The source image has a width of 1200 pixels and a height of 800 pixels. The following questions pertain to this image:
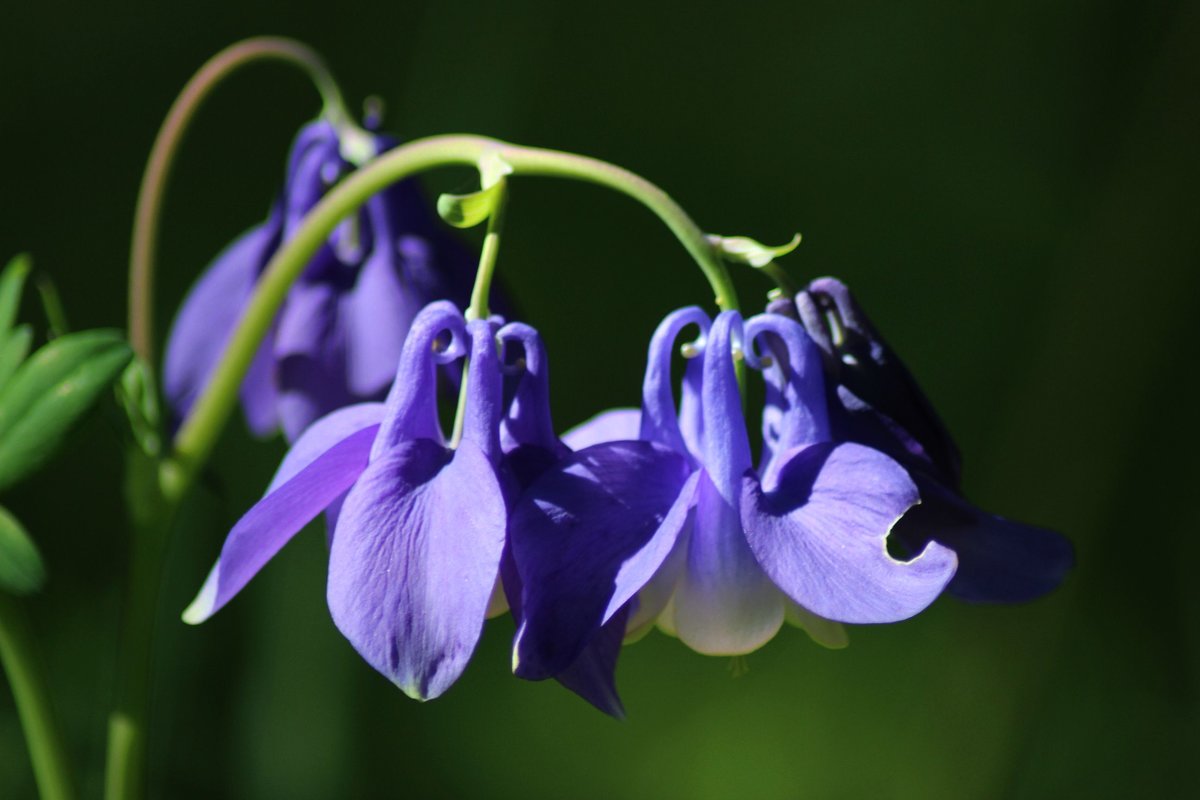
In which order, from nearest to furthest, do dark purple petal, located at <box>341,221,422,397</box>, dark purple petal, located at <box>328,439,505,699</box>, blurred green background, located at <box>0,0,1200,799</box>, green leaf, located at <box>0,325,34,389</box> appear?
1. dark purple petal, located at <box>328,439,505,699</box>
2. green leaf, located at <box>0,325,34,389</box>
3. dark purple petal, located at <box>341,221,422,397</box>
4. blurred green background, located at <box>0,0,1200,799</box>

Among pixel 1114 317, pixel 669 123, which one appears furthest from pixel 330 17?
pixel 1114 317

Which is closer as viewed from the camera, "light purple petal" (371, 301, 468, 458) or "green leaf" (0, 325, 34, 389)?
"light purple petal" (371, 301, 468, 458)

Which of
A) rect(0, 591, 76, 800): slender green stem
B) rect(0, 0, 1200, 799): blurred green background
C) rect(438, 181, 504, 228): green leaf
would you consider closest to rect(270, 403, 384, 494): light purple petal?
rect(438, 181, 504, 228): green leaf

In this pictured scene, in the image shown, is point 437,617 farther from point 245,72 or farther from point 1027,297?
point 1027,297

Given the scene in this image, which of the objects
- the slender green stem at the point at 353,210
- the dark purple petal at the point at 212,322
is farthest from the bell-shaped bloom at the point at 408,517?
the dark purple petal at the point at 212,322

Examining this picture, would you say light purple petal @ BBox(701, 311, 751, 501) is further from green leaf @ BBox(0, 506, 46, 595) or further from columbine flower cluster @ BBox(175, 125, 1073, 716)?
green leaf @ BBox(0, 506, 46, 595)

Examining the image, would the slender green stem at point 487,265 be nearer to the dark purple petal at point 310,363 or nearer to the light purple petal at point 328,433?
the light purple petal at point 328,433
